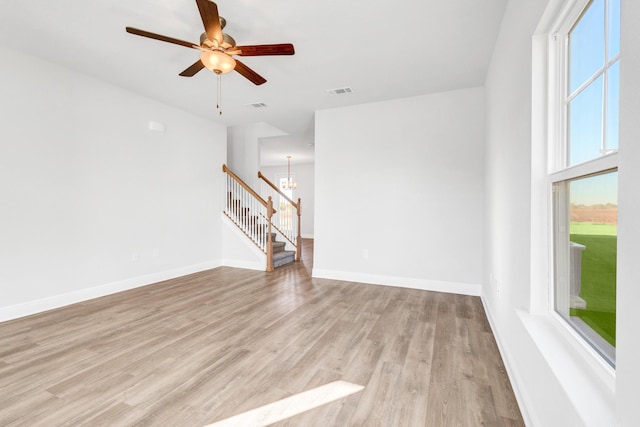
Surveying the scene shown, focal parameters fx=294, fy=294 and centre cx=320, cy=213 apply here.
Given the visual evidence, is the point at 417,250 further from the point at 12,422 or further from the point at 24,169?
the point at 24,169

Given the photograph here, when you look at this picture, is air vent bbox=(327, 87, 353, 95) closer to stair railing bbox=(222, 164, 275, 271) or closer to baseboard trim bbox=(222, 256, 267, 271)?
stair railing bbox=(222, 164, 275, 271)

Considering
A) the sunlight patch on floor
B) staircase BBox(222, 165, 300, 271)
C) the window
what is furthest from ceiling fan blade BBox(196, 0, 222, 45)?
staircase BBox(222, 165, 300, 271)

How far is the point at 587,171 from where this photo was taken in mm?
1210

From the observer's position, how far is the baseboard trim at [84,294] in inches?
121

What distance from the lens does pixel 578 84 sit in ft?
4.45

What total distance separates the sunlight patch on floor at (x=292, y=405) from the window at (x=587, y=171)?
132 cm

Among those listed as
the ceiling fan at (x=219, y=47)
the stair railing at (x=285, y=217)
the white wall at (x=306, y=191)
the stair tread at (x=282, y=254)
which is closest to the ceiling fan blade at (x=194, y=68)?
the ceiling fan at (x=219, y=47)

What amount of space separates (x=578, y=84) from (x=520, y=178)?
2.12ft

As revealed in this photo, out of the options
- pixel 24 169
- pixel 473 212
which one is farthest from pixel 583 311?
pixel 24 169

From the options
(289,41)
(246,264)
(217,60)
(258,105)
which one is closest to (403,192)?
(289,41)

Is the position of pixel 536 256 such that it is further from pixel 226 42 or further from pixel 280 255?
pixel 280 255

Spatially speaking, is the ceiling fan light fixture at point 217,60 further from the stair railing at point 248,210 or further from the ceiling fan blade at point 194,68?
the stair railing at point 248,210

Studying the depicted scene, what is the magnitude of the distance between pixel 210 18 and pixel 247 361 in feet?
8.31

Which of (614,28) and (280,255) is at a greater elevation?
(614,28)
